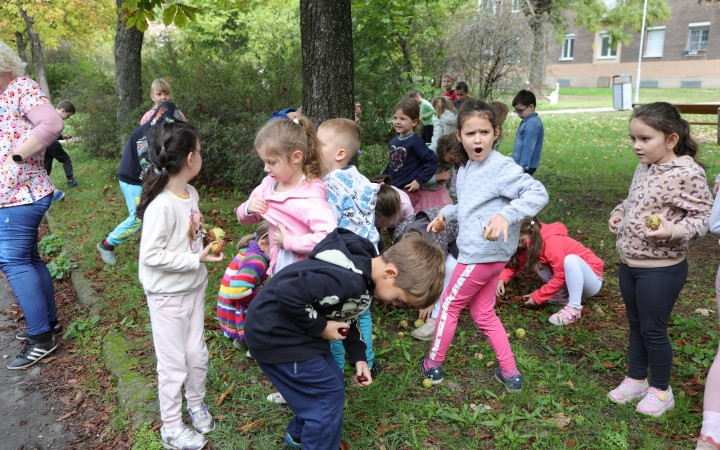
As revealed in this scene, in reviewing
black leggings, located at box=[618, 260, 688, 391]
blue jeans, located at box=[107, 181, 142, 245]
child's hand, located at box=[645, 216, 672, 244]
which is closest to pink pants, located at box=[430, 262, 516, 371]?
black leggings, located at box=[618, 260, 688, 391]

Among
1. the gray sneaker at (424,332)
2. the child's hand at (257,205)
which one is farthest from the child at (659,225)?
the child's hand at (257,205)

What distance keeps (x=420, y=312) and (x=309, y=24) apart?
3018 millimetres

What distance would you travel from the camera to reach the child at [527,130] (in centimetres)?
676

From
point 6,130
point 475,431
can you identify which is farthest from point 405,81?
point 475,431

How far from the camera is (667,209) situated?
3045 mm

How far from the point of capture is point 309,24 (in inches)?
213

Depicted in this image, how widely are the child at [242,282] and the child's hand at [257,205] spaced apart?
0.56 m

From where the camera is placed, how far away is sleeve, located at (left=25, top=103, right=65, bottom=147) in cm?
391

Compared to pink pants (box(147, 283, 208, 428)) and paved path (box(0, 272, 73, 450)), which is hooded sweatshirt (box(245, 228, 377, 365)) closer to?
pink pants (box(147, 283, 208, 428))

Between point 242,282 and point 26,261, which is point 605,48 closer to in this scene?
point 242,282

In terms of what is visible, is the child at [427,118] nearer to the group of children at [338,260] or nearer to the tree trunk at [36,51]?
the group of children at [338,260]

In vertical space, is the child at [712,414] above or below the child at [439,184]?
below

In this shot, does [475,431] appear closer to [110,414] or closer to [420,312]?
[420,312]

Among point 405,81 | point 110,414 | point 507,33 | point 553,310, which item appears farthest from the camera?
point 507,33
